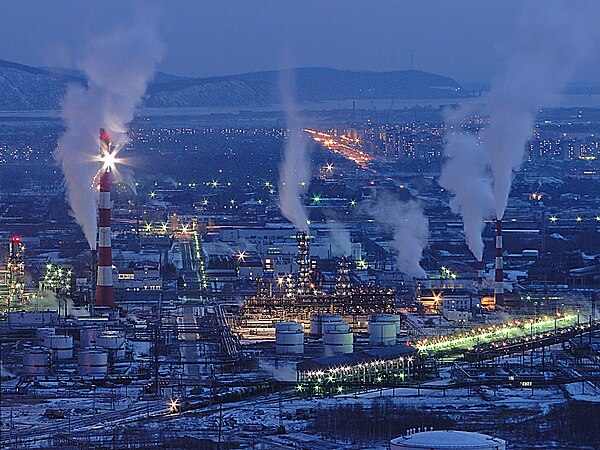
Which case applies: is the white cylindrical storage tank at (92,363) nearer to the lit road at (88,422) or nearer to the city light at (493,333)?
the lit road at (88,422)

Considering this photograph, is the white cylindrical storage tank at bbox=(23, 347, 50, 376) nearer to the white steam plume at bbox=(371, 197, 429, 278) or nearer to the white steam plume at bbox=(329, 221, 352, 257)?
the white steam plume at bbox=(371, 197, 429, 278)

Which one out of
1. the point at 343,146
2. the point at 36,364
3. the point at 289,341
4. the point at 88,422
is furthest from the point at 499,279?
the point at 343,146

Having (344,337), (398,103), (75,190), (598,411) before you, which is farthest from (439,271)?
(398,103)

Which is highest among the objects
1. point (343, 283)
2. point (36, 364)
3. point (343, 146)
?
point (343, 146)

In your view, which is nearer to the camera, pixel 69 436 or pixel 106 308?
pixel 69 436

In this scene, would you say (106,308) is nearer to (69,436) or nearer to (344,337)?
(344,337)

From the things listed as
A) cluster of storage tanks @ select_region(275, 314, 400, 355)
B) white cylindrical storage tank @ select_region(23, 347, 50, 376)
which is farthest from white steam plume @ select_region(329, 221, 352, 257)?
white cylindrical storage tank @ select_region(23, 347, 50, 376)

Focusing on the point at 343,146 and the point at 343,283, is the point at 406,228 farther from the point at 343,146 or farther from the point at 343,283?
the point at 343,146
